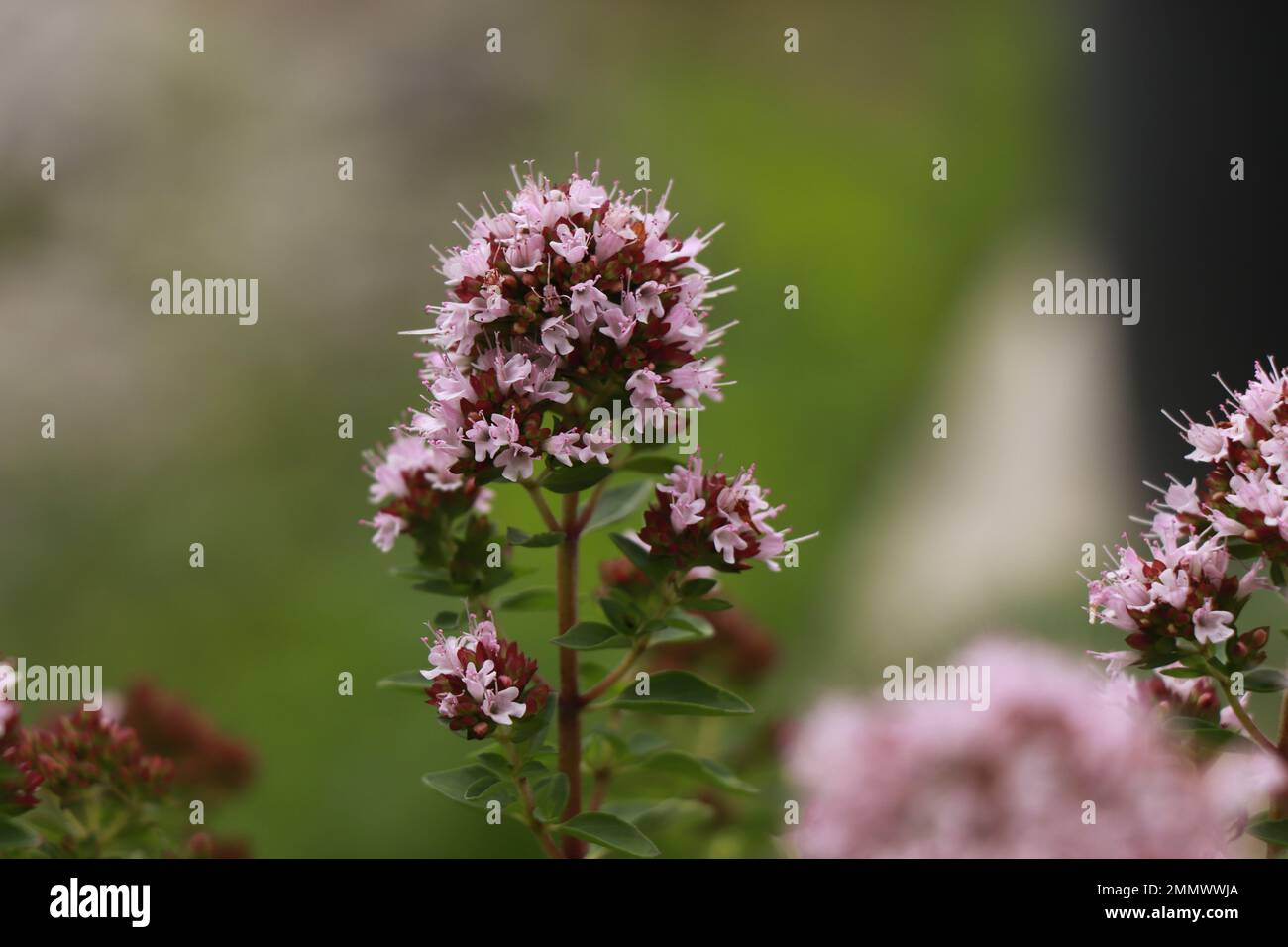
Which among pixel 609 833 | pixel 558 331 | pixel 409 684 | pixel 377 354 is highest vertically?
pixel 377 354

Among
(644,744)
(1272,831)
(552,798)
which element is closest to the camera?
(1272,831)

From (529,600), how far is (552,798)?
20cm

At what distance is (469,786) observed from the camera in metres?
1.04

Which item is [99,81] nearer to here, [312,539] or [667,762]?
[312,539]

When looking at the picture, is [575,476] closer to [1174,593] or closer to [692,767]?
[692,767]

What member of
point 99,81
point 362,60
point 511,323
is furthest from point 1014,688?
point 362,60

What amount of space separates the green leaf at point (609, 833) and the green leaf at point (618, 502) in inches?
8.8

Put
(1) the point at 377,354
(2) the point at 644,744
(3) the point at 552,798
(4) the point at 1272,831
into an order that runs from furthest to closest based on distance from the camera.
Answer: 1. (1) the point at 377,354
2. (2) the point at 644,744
3. (3) the point at 552,798
4. (4) the point at 1272,831

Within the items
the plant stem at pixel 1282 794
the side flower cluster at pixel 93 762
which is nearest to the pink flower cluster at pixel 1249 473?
the plant stem at pixel 1282 794

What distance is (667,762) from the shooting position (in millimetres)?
1146

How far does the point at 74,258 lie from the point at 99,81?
57cm

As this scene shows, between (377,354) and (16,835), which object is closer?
(16,835)

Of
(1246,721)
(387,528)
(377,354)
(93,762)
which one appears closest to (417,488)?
(387,528)

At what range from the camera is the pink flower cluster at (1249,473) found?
3.17 feet
